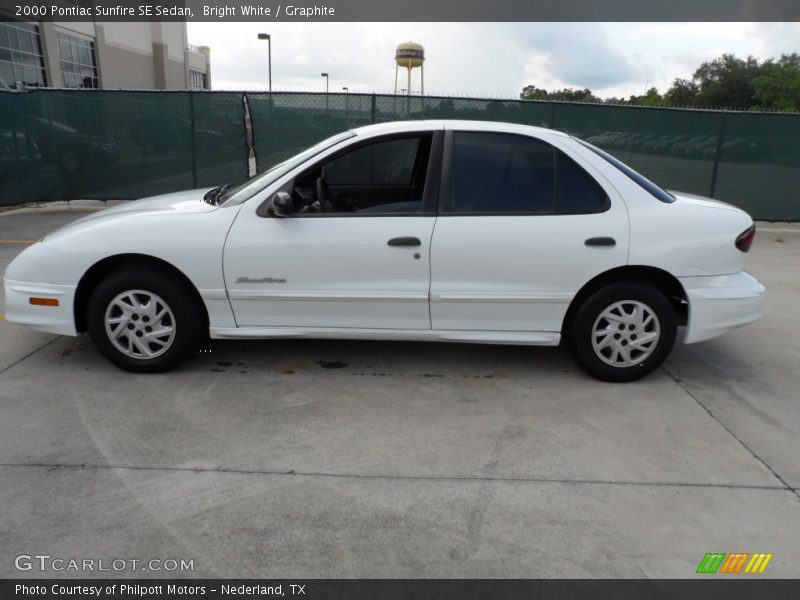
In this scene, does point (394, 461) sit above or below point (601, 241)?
below

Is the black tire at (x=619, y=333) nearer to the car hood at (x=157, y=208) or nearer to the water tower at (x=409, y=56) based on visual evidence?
the car hood at (x=157, y=208)

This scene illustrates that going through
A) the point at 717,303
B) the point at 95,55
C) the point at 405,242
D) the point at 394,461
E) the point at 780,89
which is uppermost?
the point at 780,89

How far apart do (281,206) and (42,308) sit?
1747 mm

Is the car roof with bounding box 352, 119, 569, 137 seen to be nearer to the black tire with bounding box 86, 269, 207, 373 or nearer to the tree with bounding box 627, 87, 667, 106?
the black tire with bounding box 86, 269, 207, 373

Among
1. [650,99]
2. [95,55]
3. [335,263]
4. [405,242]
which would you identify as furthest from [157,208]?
[650,99]

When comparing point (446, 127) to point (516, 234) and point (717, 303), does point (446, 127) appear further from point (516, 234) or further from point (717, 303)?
point (717, 303)

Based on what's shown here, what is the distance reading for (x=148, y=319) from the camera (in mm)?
4227

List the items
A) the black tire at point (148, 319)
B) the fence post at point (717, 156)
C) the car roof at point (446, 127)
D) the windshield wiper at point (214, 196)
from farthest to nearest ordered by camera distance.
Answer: the fence post at point (717, 156) → the windshield wiper at point (214, 196) → the car roof at point (446, 127) → the black tire at point (148, 319)

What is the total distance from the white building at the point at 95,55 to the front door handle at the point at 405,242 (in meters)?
16.8

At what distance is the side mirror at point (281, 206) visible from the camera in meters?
4.03

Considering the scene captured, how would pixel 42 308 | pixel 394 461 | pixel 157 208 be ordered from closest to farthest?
pixel 394 461, pixel 42 308, pixel 157 208

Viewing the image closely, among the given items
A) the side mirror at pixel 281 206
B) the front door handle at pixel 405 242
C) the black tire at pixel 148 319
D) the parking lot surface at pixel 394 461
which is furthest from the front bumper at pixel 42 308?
the front door handle at pixel 405 242

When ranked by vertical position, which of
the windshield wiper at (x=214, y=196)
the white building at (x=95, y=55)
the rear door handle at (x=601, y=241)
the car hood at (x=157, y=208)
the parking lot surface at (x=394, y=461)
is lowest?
the parking lot surface at (x=394, y=461)
